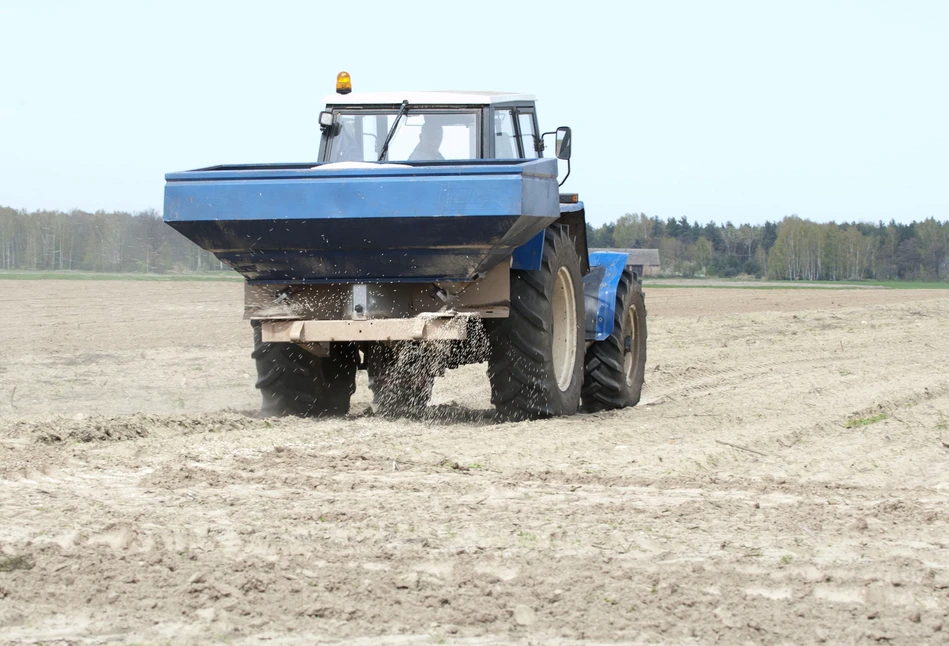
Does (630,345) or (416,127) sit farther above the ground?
(416,127)

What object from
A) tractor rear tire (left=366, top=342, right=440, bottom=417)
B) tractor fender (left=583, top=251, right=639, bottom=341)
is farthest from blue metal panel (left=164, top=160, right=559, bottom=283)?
tractor fender (left=583, top=251, right=639, bottom=341)

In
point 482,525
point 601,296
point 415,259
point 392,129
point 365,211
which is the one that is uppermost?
point 392,129

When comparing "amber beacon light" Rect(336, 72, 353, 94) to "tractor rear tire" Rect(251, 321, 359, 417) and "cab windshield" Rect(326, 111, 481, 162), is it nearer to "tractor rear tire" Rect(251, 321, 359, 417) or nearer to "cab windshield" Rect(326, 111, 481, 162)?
"cab windshield" Rect(326, 111, 481, 162)

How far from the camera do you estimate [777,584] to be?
3.88 meters

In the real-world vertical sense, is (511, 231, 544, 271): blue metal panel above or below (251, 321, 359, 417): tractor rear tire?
above

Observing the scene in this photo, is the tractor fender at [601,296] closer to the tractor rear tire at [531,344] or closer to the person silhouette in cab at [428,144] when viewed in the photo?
the tractor rear tire at [531,344]

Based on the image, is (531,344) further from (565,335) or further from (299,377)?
(299,377)

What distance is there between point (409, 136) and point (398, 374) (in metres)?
1.66

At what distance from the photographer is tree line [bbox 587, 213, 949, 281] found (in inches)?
2813

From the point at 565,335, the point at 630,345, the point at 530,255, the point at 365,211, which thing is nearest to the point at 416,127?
the point at 530,255

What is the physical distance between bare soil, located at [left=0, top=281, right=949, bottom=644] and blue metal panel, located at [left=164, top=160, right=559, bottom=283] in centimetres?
107

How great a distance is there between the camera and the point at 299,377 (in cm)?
824

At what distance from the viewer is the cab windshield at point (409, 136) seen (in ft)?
26.9

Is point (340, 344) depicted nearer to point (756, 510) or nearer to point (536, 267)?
point (536, 267)
